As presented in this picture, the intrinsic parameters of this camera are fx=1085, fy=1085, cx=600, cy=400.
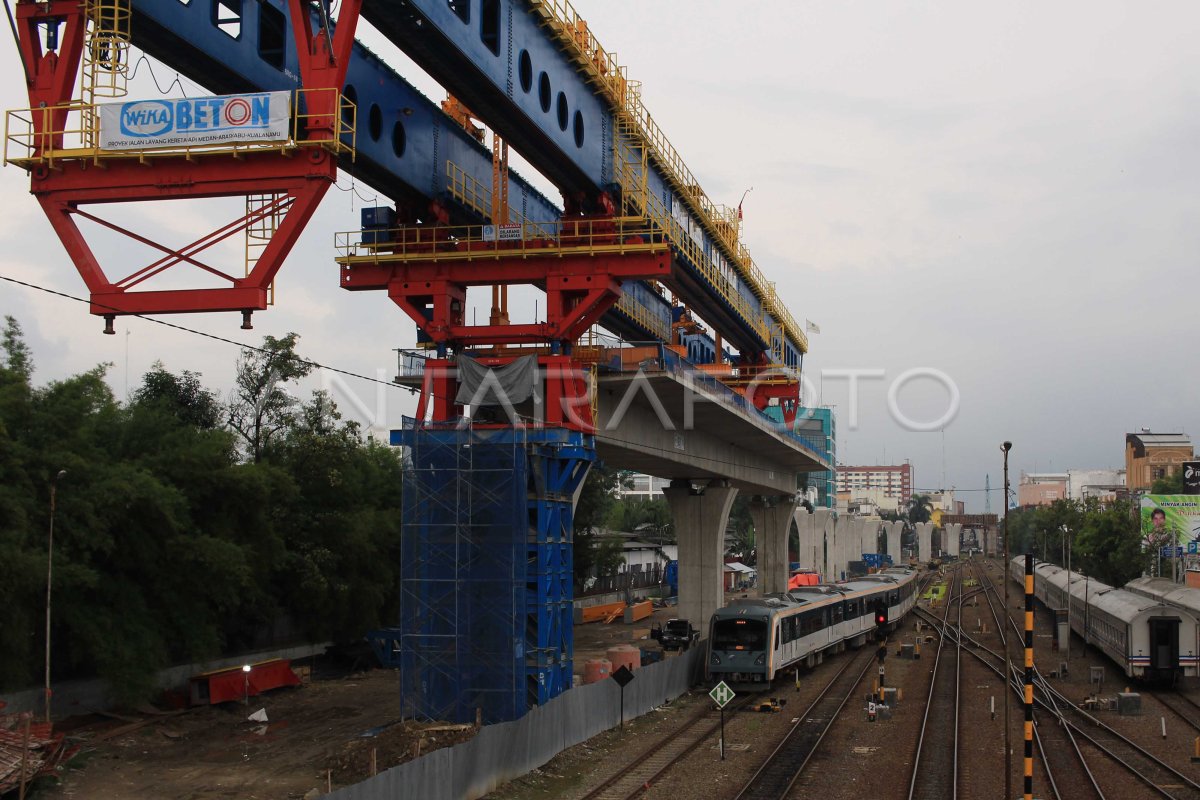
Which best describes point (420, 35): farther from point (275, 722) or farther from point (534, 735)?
point (275, 722)

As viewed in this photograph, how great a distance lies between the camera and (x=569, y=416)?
95.7 feet

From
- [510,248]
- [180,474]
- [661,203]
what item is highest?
[661,203]

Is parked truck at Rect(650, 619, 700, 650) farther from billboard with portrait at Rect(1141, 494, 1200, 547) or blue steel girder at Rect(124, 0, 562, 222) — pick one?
billboard with portrait at Rect(1141, 494, 1200, 547)

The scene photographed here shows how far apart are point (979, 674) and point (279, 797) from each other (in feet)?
91.2

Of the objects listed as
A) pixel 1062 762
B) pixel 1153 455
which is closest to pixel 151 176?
pixel 1062 762

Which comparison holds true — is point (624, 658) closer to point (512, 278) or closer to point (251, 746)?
point (251, 746)

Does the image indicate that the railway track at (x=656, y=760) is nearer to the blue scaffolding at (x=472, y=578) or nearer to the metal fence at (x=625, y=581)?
the blue scaffolding at (x=472, y=578)

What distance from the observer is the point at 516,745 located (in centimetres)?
2294

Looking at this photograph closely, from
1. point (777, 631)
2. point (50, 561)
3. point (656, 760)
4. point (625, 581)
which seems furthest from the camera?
point (625, 581)

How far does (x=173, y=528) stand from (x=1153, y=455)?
15110 cm

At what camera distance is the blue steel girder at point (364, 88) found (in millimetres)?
20094

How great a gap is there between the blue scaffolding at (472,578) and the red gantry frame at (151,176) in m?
10.6

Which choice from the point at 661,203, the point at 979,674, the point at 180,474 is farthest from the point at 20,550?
the point at 979,674

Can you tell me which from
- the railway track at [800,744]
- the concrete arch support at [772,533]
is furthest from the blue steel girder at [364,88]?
the concrete arch support at [772,533]
